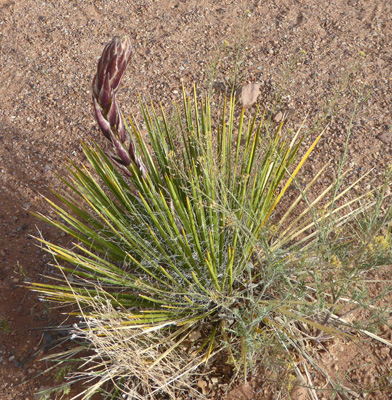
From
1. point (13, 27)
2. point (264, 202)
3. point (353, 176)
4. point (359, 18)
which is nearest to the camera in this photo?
point (264, 202)

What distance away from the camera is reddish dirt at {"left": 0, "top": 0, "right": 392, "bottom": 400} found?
8.49ft

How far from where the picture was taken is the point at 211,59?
3.26 metres

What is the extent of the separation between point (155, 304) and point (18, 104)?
2.12 m

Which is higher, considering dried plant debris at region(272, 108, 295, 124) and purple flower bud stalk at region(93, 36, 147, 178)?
purple flower bud stalk at region(93, 36, 147, 178)

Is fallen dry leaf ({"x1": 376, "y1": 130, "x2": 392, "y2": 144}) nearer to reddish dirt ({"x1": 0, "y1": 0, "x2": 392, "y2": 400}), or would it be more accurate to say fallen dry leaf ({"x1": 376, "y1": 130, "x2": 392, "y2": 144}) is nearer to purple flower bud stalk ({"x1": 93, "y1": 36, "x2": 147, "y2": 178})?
reddish dirt ({"x1": 0, "y1": 0, "x2": 392, "y2": 400})

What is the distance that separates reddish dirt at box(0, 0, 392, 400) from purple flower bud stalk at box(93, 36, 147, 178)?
4.11 feet

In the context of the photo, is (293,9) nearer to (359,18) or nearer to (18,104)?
(359,18)

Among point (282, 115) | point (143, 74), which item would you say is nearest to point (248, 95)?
point (282, 115)

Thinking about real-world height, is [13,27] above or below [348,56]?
above

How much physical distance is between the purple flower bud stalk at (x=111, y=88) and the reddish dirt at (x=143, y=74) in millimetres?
1253

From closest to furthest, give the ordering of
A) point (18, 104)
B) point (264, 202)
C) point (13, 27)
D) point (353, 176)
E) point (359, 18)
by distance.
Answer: point (264, 202), point (353, 176), point (18, 104), point (359, 18), point (13, 27)

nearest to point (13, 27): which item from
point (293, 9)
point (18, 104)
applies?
point (18, 104)

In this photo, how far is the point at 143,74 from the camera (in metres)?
3.31

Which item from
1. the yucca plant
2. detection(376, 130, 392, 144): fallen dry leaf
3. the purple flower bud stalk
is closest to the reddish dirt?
detection(376, 130, 392, 144): fallen dry leaf
